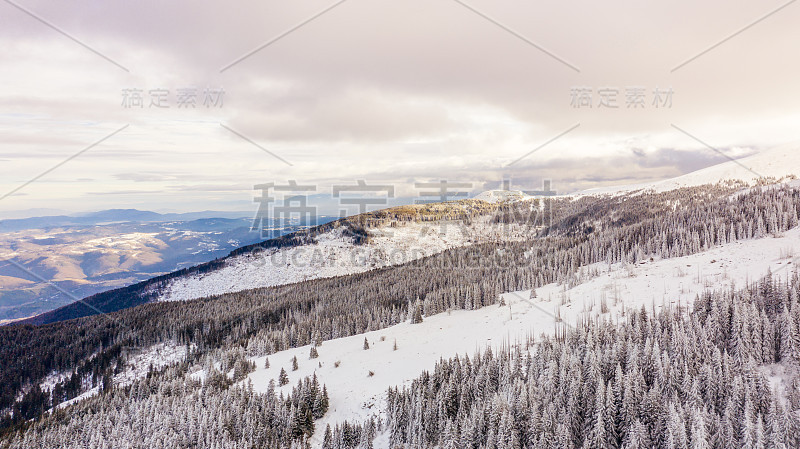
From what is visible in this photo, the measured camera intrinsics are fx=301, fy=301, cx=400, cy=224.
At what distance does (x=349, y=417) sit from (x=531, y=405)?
3163cm

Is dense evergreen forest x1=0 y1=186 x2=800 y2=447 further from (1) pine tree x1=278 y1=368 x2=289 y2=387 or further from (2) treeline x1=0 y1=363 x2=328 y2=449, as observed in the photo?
(1) pine tree x1=278 y1=368 x2=289 y2=387

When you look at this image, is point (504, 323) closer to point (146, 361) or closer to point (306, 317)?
point (306, 317)

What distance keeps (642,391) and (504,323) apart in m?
41.0

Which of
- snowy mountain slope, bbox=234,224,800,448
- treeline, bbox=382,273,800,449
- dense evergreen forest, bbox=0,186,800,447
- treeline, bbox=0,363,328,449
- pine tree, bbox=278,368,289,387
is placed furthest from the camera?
dense evergreen forest, bbox=0,186,800,447

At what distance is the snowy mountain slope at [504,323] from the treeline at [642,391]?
829 centimetres

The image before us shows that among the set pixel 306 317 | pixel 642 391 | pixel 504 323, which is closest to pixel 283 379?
pixel 306 317

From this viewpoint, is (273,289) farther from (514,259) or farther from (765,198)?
(765,198)

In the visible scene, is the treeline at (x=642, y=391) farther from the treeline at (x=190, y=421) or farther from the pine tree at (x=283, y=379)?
the pine tree at (x=283, y=379)

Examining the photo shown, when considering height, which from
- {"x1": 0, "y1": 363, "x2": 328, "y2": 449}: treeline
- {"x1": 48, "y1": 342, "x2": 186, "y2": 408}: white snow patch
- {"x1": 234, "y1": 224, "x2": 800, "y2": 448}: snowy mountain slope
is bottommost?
{"x1": 48, "y1": 342, "x2": 186, "y2": 408}: white snow patch

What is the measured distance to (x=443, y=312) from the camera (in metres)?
96.9

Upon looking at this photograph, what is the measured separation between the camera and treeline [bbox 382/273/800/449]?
92.5 ft

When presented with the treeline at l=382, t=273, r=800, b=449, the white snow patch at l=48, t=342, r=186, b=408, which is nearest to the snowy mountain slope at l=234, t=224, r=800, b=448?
the treeline at l=382, t=273, r=800, b=449

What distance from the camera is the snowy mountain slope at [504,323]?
184 feet

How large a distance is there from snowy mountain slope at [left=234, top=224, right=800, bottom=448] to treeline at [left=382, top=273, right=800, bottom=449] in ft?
27.2
